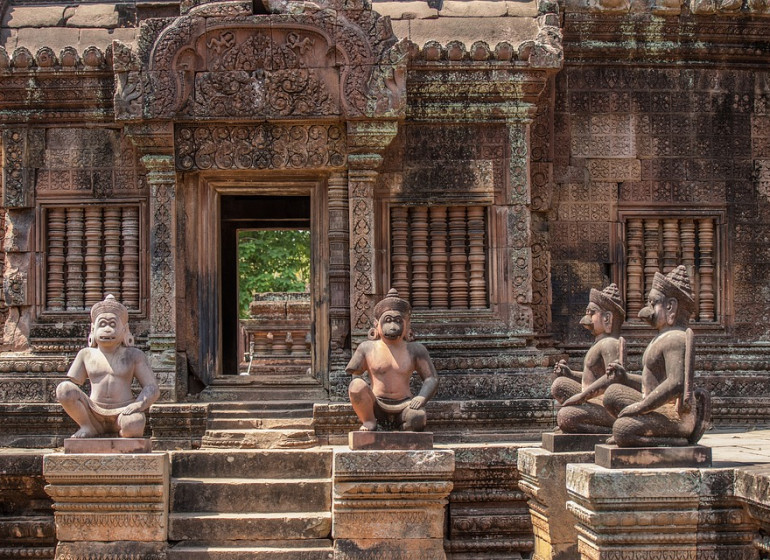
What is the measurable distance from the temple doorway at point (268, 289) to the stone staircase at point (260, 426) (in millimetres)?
544

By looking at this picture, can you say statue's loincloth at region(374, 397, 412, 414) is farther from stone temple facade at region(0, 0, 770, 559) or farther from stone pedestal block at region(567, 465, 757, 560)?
stone pedestal block at region(567, 465, 757, 560)

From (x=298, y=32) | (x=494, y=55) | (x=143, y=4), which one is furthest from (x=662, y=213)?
(x=143, y=4)

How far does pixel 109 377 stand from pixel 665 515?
3805 millimetres

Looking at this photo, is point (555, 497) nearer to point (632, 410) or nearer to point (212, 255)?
point (632, 410)

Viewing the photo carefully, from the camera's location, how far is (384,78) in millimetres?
8938

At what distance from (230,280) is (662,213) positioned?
494 centimetres

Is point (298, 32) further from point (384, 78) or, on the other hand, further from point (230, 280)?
point (230, 280)

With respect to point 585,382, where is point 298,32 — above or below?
above

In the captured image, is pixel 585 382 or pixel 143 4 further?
pixel 143 4

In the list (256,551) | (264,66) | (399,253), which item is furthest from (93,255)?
(256,551)

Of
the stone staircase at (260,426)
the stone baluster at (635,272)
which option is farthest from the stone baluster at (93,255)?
the stone baluster at (635,272)

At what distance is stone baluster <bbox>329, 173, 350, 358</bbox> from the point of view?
9.12 meters

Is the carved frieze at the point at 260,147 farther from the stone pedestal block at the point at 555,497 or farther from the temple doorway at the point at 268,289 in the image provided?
the stone pedestal block at the point at 555,497

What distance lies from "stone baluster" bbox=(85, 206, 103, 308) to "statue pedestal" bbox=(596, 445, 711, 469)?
5.16 metres
